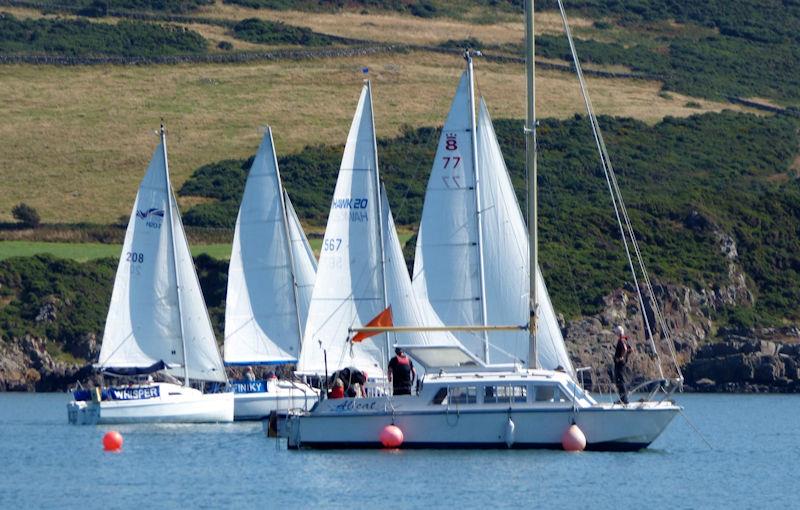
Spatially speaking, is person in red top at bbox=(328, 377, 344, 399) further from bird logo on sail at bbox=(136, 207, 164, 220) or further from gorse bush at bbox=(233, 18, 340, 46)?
gorse bush at bbox=(233, 18, 340, 46)

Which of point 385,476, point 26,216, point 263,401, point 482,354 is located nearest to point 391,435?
point 385,476

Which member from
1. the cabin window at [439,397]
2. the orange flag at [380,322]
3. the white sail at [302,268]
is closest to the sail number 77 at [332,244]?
the orange flag at [380,322]

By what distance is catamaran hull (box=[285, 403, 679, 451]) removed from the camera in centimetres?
3778

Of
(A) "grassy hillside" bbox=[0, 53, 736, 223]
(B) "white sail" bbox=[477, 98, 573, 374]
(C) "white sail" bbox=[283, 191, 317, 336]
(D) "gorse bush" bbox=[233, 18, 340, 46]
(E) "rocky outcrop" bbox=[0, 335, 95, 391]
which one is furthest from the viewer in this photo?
(D) "gorse bush" bbox=[233, 18, 340, 46]

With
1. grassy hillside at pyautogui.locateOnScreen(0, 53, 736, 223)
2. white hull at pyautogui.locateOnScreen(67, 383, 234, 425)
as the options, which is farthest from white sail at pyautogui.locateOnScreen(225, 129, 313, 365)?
grassy hillside at pyautogui.locateOnScreen(0, 53, 736, 223)

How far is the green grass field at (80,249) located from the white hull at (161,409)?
2869 cm

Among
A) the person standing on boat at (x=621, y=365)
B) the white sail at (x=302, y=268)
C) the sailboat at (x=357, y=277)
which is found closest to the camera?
the person standing on boat at (x=621, y=365)

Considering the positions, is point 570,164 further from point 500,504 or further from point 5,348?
point 500,504

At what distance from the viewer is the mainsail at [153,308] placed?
5397 cm

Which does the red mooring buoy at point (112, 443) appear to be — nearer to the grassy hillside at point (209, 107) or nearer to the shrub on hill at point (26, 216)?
the shrub on hill at point (26, 216)

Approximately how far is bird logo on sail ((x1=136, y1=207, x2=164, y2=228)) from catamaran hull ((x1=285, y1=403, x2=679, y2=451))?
53.5 ft

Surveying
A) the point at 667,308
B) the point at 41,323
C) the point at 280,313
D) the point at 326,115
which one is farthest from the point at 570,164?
the point at 280,313

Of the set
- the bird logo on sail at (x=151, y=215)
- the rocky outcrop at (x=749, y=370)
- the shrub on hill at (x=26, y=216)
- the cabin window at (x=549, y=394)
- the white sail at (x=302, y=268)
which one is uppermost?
the shrub on hill at (x=26, y=216)

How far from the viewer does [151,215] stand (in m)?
54.0
